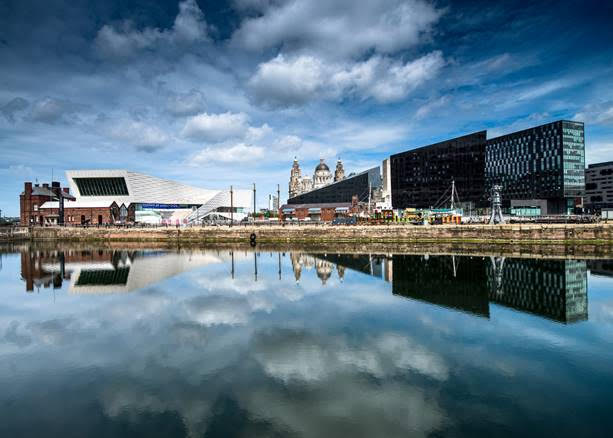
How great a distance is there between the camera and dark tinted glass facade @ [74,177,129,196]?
101062mm

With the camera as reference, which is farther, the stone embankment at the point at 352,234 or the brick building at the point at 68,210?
the brick building at the point at 68,210

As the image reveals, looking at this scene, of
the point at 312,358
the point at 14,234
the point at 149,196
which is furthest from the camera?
the point at 149,196

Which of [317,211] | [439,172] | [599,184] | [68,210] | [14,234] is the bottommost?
[14,234]

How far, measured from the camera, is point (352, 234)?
6769 cm

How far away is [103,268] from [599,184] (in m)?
192

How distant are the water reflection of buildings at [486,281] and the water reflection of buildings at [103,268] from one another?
19.4 metres

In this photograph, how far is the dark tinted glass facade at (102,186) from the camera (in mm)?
101062

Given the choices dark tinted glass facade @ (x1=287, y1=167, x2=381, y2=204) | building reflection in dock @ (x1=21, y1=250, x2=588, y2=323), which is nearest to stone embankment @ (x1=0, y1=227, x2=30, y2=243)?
building reflection in dock @ (x1=21, y1=250, x2=588, y2=323)

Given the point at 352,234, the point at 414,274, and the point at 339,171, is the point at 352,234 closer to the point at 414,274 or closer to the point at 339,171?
the point at 414,274

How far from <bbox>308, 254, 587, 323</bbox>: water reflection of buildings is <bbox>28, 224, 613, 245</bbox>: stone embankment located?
16.1 m

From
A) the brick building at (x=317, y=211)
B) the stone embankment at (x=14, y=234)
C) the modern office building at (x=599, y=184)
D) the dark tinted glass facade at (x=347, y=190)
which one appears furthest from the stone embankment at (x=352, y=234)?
the modern office building at (x=599, y=184)

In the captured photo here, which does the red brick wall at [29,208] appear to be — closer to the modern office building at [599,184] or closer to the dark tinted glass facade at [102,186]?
the dark tinted glass facade at [102,186]

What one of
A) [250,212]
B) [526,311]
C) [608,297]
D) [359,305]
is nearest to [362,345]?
[359,305]

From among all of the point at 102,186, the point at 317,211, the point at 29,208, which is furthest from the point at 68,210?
the point at 317,211
